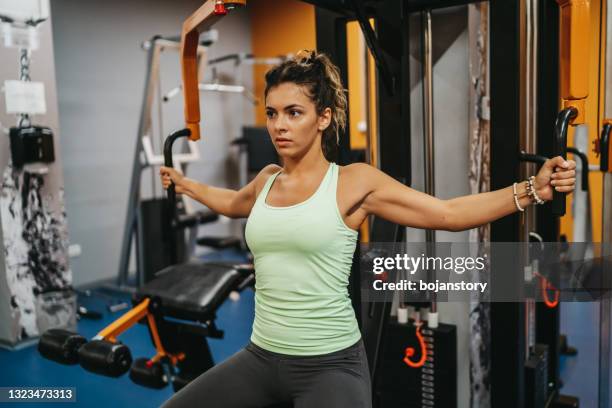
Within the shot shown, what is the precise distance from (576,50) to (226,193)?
102 centimetres

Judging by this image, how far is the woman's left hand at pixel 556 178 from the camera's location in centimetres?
→ 121

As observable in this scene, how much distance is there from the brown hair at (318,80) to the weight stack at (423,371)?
1.04 metres

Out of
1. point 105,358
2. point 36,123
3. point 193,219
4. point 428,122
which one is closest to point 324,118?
point 428,122

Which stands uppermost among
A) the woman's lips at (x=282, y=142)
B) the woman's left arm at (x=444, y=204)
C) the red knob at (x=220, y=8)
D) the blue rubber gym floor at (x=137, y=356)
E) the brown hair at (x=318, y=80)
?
the red knob at (x=220, y=8)

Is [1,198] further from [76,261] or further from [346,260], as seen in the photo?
[346,260]

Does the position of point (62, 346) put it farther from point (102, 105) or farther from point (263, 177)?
point (102, 105)

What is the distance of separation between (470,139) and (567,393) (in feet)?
4.83

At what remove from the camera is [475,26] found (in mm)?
2229

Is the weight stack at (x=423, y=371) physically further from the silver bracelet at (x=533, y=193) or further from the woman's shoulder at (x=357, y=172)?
the silver bracelet at (x=533, y=193)

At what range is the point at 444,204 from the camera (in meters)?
1.39

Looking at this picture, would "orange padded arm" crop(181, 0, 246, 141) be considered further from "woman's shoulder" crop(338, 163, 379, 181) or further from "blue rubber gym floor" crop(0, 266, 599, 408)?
"blue rubber gym floor" crop(0, 266, 599, 408)

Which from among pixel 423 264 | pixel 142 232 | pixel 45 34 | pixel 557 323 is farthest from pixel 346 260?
pixel 142 232

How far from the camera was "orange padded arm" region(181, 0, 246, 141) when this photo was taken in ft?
4.45

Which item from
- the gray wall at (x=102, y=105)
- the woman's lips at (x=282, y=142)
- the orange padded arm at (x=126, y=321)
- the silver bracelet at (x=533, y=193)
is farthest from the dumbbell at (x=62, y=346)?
the gray wall at (x=102, y=105)
